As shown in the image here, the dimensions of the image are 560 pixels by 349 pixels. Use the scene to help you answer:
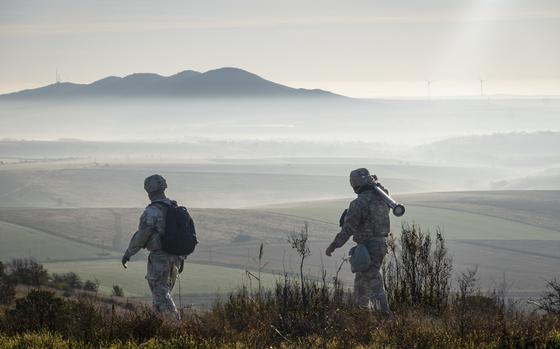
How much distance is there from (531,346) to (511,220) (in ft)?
516

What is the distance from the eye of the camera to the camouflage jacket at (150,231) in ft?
41.5

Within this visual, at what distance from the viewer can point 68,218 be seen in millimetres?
153000

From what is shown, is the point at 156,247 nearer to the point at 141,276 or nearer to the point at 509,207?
the point at 141,276

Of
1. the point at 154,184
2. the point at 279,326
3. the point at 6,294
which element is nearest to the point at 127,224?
the point at 6,294

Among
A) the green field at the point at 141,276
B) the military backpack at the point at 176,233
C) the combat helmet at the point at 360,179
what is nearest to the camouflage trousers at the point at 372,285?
the combat helmet at the point at 360,179

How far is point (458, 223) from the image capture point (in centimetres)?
15162

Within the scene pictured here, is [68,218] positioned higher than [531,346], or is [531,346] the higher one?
[531,346]

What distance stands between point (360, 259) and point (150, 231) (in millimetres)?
2906

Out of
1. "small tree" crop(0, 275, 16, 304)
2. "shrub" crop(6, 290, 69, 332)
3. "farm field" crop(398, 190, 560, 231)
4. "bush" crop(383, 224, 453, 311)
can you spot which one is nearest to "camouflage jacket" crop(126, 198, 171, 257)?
"shrub" crop(6, 290, 69, 332)

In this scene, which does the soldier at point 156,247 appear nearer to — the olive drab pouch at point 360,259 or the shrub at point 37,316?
the shrub at point 37,316

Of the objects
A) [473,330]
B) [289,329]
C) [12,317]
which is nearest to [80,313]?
[12,317]

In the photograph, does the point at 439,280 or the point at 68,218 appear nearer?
the point at 439,280

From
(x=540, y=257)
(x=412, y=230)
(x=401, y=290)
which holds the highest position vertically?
(x=412, y=230)

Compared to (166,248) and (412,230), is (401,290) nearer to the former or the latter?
(412,230)
